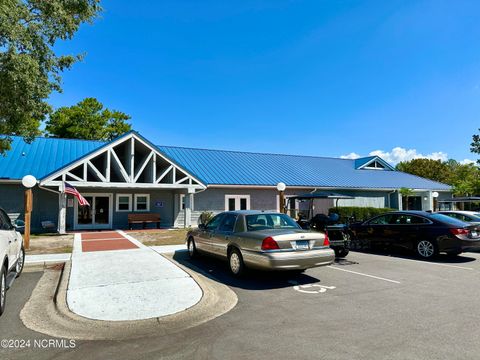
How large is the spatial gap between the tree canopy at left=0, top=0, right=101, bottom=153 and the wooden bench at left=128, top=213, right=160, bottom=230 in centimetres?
835

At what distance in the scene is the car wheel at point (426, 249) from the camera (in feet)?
33.9

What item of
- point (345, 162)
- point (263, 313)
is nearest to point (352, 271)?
point (263, 313)

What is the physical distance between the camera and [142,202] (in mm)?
21484

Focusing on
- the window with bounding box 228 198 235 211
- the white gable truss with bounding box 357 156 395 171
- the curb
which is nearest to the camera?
the curb

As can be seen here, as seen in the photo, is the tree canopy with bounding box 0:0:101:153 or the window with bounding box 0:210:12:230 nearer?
the window with bounding box 0:210:12:230

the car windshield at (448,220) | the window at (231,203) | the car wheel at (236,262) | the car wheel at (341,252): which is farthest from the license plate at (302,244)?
the window at (231,203)

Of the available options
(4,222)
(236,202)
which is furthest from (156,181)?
(4,222)

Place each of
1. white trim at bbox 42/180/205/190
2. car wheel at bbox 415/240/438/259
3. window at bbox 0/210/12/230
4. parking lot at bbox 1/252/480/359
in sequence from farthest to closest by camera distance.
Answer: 1. white trim at bbox 42/180/205/190
2. car wheel at bbox 415/240/438/259
3. window at bbox 0/210/12/230
4. parking lot at bbox 1/252/480/359

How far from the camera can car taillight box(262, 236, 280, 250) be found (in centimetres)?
697

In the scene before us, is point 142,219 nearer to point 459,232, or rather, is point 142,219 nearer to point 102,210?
point 102,210

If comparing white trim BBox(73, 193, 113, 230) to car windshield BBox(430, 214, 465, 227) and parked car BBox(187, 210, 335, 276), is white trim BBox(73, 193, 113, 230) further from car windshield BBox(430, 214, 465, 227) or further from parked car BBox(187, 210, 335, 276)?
car windshield BBox(430, 214, 465, 227)

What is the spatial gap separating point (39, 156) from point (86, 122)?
22860 millimetres

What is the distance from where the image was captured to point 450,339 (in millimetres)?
4254

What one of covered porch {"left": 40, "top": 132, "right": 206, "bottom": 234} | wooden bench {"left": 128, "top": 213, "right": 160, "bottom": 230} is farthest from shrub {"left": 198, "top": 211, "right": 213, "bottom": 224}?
wooden bench {"left": 128, "top": 213, "right": 160, "bottom": 230}
